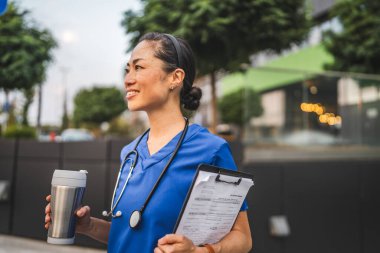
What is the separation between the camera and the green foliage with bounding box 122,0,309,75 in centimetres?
594

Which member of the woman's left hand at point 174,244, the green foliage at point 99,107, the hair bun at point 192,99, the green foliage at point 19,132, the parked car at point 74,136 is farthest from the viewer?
the green foliage at point 99,107

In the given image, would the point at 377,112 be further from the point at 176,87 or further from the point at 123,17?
the point at 176,87

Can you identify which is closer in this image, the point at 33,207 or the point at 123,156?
the point at 123,156

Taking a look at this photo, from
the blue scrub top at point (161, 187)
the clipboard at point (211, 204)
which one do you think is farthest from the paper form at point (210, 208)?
the blue scrub top at point (161, 187)

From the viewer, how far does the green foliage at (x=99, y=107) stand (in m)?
55.4

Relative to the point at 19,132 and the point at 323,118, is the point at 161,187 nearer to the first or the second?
the point at 19,132

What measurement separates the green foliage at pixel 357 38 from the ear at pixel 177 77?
32.2ft

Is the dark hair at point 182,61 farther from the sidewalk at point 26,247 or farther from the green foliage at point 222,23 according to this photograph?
the green foliage at point 222,23

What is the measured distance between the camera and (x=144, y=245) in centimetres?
125

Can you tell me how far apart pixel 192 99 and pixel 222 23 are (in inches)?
183

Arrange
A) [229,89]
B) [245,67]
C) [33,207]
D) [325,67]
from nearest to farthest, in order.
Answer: [33,207], [245,67], [325,67], [229,89]

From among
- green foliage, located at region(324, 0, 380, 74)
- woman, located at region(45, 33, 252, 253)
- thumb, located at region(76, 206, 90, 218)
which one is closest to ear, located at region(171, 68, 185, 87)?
woman, located at region(45, 33, 252, 253)

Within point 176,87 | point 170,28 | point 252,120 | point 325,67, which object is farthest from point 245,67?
point 176,87

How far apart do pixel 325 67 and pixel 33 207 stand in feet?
35.4
